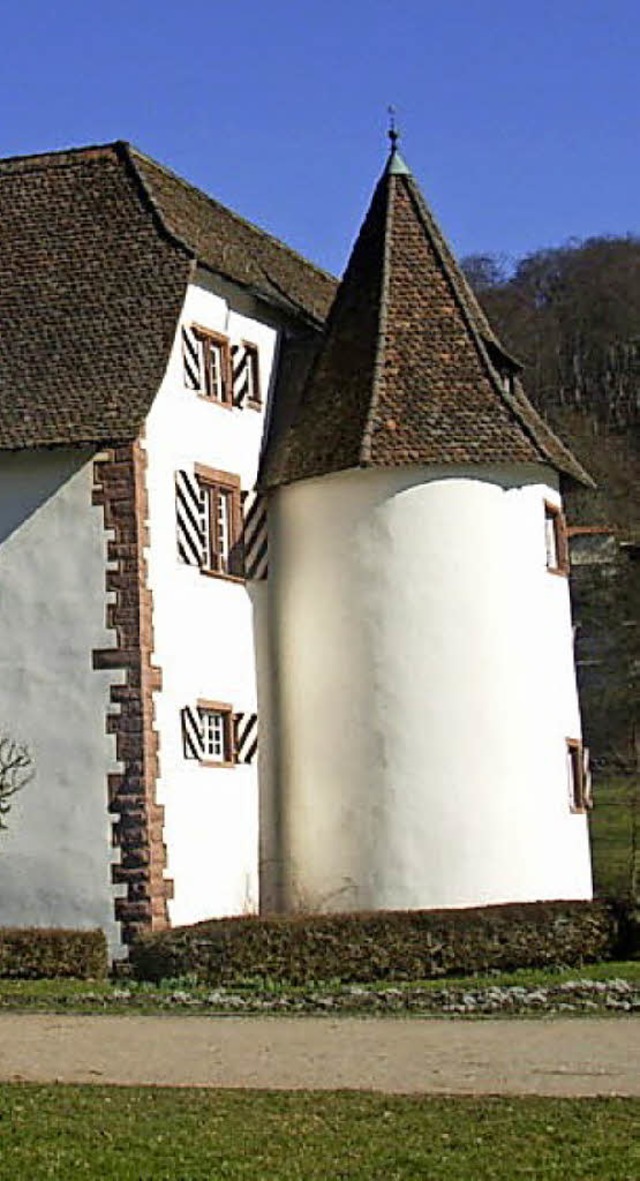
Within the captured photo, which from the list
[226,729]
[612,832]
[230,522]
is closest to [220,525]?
[230,522]

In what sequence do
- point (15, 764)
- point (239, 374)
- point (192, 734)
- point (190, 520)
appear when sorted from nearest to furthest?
point (15, 764) < point (192, 734) < point (190, 520) < point (239, 374)

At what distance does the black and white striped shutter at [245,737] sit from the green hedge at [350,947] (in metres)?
3.99

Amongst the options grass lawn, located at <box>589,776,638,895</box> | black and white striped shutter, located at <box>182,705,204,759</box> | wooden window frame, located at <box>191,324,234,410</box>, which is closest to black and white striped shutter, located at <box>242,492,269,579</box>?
wooden window frame, located at <box>191,324,234,410</box>

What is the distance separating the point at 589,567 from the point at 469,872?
3382 cm

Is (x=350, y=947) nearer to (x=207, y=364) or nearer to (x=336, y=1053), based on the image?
(x=336, y=1053)

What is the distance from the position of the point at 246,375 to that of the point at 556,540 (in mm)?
5252

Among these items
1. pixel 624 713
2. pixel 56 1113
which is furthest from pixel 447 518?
pixel 624 713

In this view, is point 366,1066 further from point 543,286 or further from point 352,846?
point 543,286

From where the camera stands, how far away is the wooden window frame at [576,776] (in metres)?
28.1

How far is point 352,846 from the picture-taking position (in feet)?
89.0

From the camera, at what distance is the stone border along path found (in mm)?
13914

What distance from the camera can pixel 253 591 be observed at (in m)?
28.6

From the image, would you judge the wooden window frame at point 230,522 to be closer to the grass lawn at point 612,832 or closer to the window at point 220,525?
the window at point 220,525

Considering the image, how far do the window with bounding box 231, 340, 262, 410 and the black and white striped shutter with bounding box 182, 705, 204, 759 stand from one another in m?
5.01
